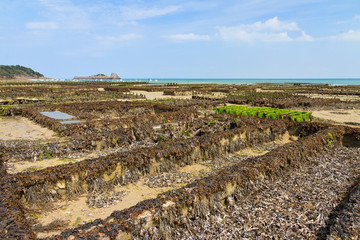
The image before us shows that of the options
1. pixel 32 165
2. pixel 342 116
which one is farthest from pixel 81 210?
pixel 342 116

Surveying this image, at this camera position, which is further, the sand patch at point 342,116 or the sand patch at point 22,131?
the sand patch at point 342,116

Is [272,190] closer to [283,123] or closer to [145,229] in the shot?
[145,229]

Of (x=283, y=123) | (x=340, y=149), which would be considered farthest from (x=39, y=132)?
(x=340, y=149)

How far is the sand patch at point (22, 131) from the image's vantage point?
12.2 meters

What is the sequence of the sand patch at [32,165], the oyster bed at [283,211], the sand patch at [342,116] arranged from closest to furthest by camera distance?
the oyster bed at [283,211]
the sand patch at [32,165]
the sand patch at [342,116]

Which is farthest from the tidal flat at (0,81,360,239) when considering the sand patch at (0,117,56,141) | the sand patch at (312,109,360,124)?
the sand patch at (312,109,360,124)

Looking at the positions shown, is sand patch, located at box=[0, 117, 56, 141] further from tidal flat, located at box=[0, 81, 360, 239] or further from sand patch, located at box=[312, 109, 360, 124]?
sand patch, located at box=[312, 109, 360, 124]

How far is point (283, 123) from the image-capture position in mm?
12859

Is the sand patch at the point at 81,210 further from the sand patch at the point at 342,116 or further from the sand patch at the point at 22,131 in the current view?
the sand patch at the point at 342,116

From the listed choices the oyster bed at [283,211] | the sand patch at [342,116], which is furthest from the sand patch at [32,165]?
the sand patch at [342,116]

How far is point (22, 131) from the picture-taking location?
13.5 metres

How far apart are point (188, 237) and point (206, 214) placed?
2.56 feet

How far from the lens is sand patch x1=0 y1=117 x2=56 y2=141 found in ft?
39.9

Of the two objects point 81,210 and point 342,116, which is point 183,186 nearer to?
point 81,210
